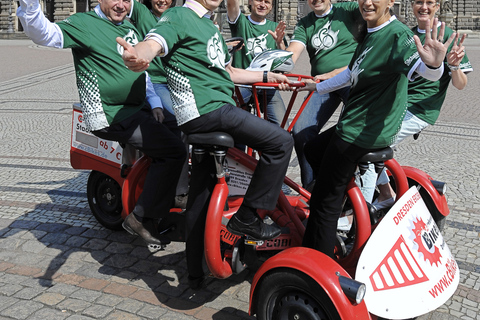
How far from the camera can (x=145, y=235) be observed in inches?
143

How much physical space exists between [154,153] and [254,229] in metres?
0.93

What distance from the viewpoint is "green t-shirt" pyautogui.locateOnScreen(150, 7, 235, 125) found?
9.30 feet

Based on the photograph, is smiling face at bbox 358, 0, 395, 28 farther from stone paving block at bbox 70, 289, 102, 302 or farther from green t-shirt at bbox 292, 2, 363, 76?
stone paving block at bbox 70, 289, 102, 302

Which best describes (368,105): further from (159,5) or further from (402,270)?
(159,5)

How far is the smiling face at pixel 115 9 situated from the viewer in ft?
11.8

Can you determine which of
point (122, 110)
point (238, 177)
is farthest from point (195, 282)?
point (122, 110)

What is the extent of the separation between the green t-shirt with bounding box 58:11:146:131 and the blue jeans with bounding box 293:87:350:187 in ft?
3.80

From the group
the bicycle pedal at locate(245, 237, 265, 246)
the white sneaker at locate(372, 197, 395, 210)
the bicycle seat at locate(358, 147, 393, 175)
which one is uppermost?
the bicycle seat at locate(358, 147, 393, 175)

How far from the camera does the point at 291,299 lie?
2.73 meters

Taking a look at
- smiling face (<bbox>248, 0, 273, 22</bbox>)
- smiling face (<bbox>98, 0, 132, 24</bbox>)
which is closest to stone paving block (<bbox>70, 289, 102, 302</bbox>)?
smiling face (<bbox>98, 0, 132, 24</bbox>)

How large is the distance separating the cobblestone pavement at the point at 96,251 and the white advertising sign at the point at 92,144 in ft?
1.96

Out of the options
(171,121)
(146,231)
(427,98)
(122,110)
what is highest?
(427,98)

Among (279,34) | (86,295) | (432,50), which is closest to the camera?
(432,50)

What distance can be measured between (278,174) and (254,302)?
653 millimetres
